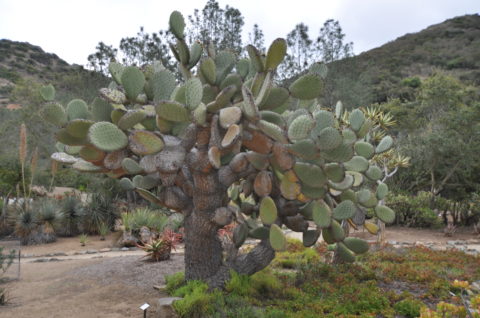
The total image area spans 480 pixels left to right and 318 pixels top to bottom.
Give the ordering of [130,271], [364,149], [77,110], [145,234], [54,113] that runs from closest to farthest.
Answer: [54,113] → [77,110] → [364,149] → [130,271] → [145,234]

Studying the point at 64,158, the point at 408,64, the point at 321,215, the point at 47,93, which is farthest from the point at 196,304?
the point at 408,64

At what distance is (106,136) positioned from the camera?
3.57m

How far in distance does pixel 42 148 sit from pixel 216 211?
20.6m

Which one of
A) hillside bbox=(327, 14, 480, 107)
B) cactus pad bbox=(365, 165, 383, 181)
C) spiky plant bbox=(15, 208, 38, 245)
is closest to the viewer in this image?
cactus pad bbox=(365, 165, 383, 181)

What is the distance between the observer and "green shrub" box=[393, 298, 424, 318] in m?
4.29

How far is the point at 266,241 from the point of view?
4.86 meters

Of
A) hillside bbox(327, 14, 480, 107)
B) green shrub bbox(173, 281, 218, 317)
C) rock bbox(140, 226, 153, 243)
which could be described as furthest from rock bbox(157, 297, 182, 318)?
hillside bbox(327, 14, 480, 107)

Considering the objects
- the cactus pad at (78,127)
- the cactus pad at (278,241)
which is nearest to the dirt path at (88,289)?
the cactus pad at (278,241)

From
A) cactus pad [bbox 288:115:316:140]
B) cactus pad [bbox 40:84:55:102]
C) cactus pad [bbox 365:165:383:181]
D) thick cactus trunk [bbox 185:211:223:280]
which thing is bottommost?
thick cactus trunk [bbox 185:211:223:280]

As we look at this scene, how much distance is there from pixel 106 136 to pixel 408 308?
11.6 ft

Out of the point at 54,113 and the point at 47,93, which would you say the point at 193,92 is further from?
the point at 47,93

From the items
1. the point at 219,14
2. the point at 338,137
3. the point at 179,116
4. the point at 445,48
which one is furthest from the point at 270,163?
the point at 445,48

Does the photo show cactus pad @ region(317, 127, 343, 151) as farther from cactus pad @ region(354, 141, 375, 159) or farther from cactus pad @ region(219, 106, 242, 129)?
cactus pad @ region(354, 141, 375, 159)

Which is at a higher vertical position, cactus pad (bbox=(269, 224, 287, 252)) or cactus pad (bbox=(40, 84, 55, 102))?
cactus pad (bbox=(40, 84, 55, 102))
